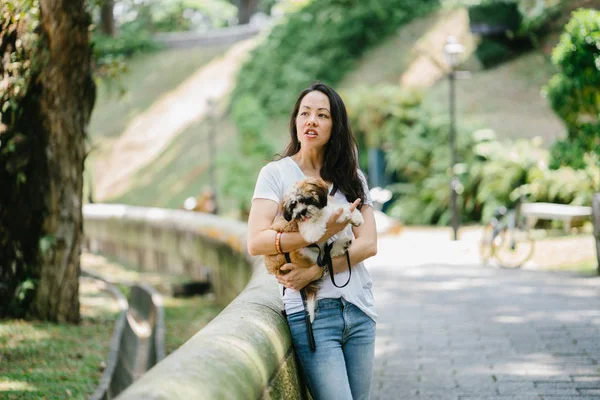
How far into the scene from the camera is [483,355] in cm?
666

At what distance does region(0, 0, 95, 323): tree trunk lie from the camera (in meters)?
7.90

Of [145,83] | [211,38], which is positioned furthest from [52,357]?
[211,38]

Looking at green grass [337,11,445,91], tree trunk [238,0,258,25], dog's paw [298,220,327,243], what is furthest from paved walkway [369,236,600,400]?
tree trunk [238,0,258,25]

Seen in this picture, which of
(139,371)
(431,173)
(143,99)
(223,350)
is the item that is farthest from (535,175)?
(143,99)

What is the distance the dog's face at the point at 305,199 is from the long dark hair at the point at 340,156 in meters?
0.34

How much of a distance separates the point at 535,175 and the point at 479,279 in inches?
393

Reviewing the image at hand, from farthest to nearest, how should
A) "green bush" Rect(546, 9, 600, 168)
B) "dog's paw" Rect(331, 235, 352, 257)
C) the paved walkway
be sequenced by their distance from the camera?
"green bush" Rect(546, 9, 600, 168) → the paved walkway → "dog's paw" Rect(331, 235, 352, 257)

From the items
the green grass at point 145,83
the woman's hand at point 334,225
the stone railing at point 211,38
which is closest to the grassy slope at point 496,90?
the green grass at point 145,83

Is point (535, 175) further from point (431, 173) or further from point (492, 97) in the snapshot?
point (492, 97)

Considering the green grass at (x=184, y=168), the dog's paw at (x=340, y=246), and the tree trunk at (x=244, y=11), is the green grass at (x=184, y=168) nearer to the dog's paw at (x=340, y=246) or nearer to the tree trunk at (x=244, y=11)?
the tree trunk at (x=244, y=11)

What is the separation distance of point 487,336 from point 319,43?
91.4 feet

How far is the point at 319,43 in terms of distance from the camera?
34.2 metres

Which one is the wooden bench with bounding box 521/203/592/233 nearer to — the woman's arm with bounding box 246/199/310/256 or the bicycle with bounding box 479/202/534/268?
the bicycle with bounding box 479/202/534/268

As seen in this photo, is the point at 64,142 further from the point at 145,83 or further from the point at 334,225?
the point at 145,83
